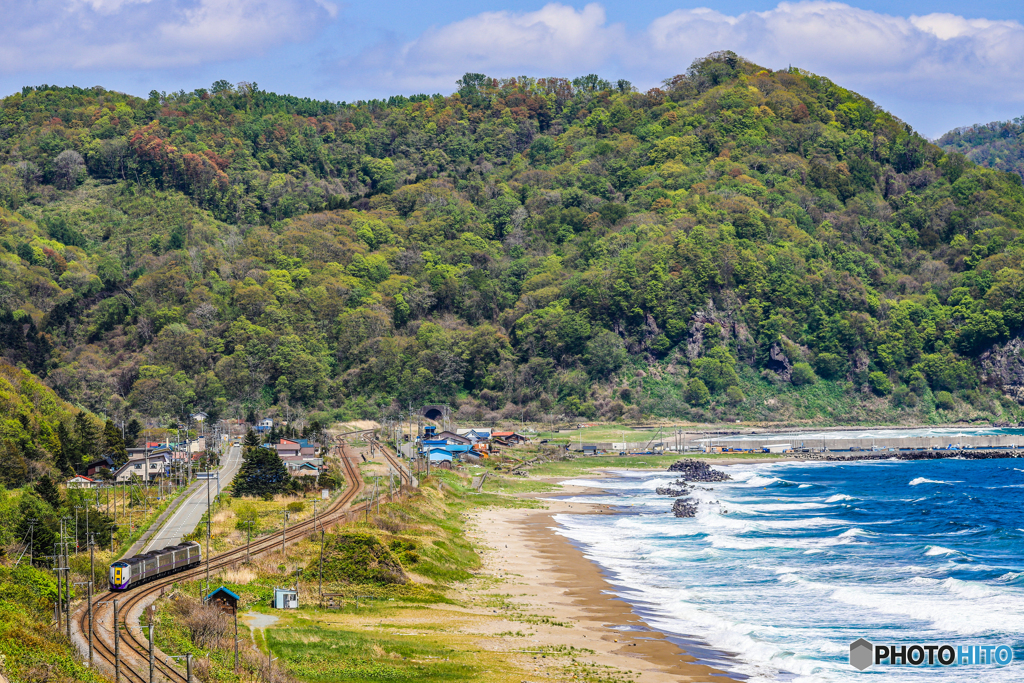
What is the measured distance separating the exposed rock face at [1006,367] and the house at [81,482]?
494 ft

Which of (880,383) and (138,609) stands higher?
(880,383)

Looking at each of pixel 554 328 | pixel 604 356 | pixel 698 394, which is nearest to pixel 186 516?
pixel 604 356

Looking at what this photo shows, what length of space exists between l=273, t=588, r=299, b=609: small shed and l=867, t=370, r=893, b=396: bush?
483 ft

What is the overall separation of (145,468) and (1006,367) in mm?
148208

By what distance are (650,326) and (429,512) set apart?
360ft

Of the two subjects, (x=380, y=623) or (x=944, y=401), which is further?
(x=944, y=401)

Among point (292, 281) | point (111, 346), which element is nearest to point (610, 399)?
point (292, 281)

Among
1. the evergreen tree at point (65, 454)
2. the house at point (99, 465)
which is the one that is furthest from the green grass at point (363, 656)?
the house at point (99, 465)

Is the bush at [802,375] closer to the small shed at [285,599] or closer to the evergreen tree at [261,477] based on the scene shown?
the evergreen tree at [261,477]

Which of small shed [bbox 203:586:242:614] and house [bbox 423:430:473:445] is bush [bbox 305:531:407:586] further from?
house [bbox 423:430:473:445]

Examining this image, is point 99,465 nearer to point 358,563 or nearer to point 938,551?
point 358,563

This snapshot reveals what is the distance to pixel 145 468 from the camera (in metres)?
87.5

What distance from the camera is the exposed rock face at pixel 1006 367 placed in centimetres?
17625

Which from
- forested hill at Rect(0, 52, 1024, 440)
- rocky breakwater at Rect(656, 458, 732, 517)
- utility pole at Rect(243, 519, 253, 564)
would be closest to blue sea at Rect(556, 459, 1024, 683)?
rocky breakwater at Rect(656, 458, 732, 517)
